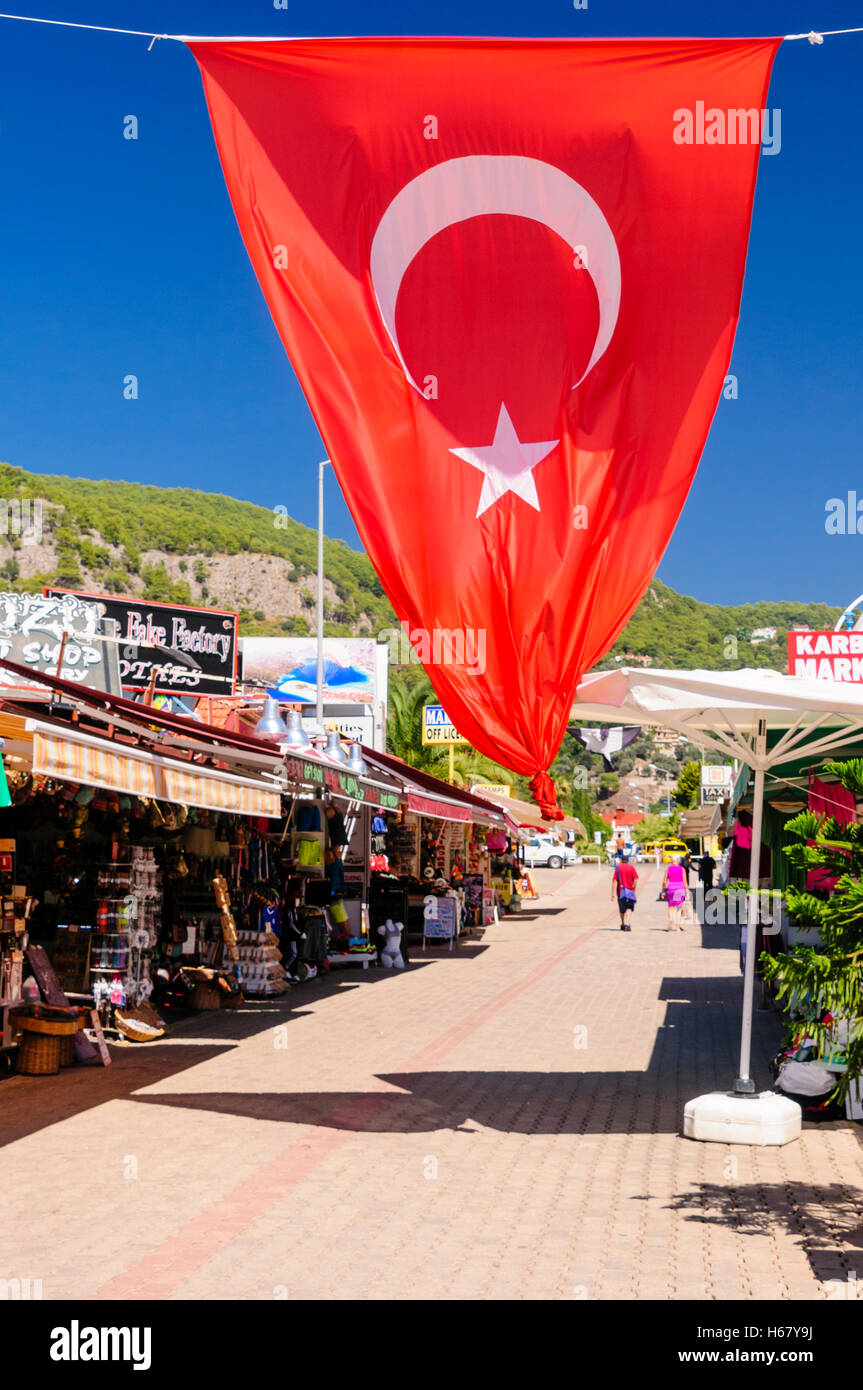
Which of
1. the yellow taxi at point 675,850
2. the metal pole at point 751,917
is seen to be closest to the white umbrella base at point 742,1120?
the metal pole at point 751,917

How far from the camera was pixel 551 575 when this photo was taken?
7.15 m

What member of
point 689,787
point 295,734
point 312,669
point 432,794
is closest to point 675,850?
point 312,669

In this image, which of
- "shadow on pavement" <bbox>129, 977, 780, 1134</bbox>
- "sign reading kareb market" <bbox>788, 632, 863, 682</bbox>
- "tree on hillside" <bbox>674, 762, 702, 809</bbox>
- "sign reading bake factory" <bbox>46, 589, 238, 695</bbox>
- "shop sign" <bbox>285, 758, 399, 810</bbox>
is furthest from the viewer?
"tree on hillside" <bbox>674, 762, 702, 809</bbox>

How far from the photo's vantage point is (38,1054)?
1100 centimetres

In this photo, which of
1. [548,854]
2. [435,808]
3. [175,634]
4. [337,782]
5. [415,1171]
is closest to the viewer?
[415,1171]

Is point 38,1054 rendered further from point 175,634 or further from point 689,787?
point 689,787

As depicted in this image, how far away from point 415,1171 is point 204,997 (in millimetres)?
7752

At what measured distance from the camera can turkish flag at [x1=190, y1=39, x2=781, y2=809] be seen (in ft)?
23.6

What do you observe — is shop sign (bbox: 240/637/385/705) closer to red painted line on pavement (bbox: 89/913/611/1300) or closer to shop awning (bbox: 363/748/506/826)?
shop awning (bbox: 363/748/506/826)

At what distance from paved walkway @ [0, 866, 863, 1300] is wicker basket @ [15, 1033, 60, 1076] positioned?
0.16m

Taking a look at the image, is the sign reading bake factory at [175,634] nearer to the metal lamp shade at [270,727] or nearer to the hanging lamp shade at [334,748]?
the hanging lamp shade at [334,748]

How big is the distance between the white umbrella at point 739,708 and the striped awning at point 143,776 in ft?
10.3

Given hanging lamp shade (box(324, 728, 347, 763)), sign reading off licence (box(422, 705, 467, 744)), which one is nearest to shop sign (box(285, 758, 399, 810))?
hanging lamp shade (box(324, 728, 347, 763))

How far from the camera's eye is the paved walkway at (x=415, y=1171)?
578 centimetres
